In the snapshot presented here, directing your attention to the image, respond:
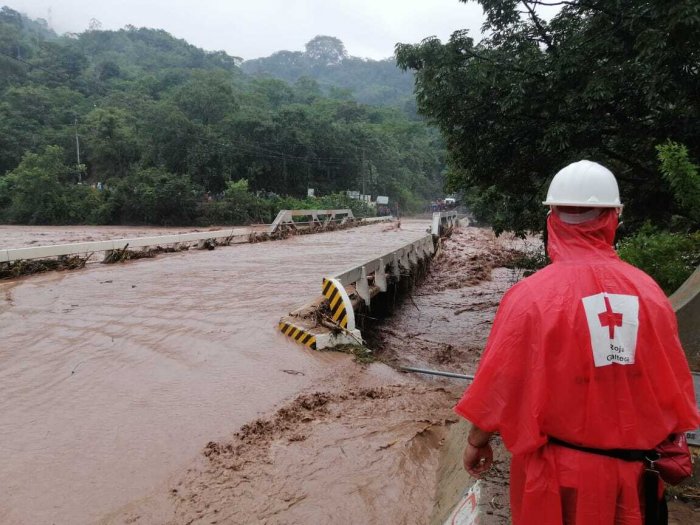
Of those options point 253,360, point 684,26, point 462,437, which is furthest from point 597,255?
point 253,360

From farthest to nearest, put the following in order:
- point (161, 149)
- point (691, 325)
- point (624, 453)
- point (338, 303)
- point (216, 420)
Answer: point (161, 149)
point (338, 303)
point (216, 420)
point (691, 325)
point (624, 453)

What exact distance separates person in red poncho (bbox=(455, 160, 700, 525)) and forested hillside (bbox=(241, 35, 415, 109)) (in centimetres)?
13996

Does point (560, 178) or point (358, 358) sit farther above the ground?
point (560, 178)

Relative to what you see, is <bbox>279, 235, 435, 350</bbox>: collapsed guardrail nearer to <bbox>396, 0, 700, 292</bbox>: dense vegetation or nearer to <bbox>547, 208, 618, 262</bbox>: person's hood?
→ <bbox>396, 0, 700, 292</bbox>: dense vegetation

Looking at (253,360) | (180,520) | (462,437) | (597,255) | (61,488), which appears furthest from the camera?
A: (253,360)

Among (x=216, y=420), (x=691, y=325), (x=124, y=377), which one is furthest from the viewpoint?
(x=124, y=377)

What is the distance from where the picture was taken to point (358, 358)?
621 cm

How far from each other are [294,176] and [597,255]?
4483 centimetres

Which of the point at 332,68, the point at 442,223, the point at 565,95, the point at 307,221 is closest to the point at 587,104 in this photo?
the point at 565,95

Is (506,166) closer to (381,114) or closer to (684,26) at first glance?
(684,26)

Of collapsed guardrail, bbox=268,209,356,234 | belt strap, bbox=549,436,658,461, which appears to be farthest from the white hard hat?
collapsed guardrail, bbox=268,209,356,234

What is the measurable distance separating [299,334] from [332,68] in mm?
165867

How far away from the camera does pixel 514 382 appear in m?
1.62

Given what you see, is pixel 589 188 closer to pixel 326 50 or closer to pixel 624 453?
pixel 624 453
